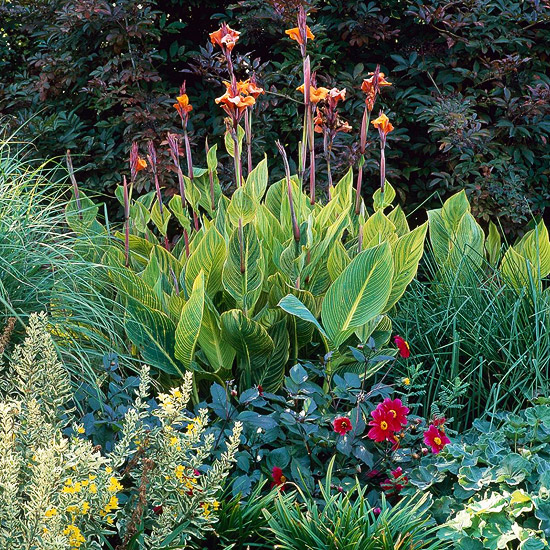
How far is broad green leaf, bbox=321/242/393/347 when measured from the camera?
2375 mm

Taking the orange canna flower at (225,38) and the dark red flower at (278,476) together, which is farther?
the orange canna flower at (225,38)

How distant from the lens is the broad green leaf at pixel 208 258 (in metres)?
2.54

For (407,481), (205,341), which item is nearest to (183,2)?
(205,341)

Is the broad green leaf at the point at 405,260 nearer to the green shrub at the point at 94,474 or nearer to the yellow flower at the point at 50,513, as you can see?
the green shrub at the point at 94,474

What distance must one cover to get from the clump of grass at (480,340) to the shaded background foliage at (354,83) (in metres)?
0.98

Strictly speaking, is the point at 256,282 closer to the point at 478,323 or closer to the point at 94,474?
the point at 478,323

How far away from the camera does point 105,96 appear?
3.89 m

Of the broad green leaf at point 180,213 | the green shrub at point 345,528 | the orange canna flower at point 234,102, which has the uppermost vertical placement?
the orange canna flower at point 234,102

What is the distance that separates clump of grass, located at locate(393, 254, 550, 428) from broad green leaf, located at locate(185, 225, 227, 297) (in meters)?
0.76

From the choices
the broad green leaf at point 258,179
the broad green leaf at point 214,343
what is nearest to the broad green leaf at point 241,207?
the broad green leaf at point 258,179

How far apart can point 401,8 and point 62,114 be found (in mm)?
2012

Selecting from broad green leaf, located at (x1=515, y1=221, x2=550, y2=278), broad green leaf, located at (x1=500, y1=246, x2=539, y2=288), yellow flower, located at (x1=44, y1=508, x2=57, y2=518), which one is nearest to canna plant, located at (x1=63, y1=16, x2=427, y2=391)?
broad green leaf, located at (x1=500, y1=246, x2=539, y2=288)

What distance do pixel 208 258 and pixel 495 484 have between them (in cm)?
117

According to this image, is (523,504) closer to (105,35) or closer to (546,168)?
(546,168)
